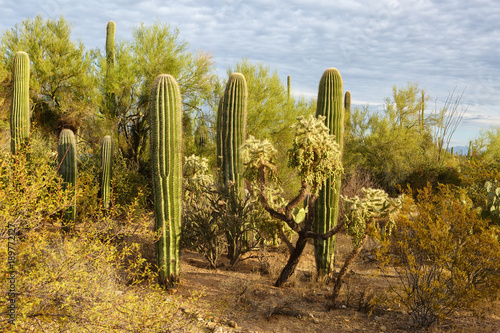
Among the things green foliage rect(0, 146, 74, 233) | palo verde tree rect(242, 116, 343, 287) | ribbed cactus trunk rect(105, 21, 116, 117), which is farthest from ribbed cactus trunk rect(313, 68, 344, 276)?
ribbed cactus trunk rect(105, 21, 116, 117)

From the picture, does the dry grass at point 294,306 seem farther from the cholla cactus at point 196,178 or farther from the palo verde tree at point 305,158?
the cholla cactus at point 196,178

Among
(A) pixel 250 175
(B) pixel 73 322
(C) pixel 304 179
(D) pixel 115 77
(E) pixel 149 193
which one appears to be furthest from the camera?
(D) pixel 115 77

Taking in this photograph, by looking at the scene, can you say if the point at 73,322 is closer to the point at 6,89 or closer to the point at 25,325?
the point at 25,325

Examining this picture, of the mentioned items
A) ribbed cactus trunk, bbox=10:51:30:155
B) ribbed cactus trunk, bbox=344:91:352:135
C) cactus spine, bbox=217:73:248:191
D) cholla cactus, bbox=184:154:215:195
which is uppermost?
ribbed cactus trunk, bbox=344:91:352:135

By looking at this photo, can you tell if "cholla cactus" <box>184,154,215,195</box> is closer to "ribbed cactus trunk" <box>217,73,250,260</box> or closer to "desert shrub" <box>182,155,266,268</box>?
"desert shrub" <box>182,155,266,268</box>

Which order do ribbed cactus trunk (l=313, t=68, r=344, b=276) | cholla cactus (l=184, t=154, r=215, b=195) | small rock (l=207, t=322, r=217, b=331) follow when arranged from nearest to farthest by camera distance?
1. small rock (l=207, t=322, r=217, b=331)
2. ribbed cactus trunk (l=313, t=68, r=344, b=276)
3. cholla cactus (l=184, t=154, r=215, b=195)

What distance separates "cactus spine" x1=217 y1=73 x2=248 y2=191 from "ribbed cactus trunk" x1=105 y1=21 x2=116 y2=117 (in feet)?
26.3

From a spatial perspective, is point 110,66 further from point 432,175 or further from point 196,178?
point 432,175

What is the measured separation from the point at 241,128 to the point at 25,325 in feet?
16.4

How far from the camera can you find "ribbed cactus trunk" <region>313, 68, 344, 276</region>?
7.01 m

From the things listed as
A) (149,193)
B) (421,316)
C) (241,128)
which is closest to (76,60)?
(149,193)

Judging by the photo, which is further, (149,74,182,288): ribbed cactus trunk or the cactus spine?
the cactus spine

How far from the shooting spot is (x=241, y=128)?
314 inches

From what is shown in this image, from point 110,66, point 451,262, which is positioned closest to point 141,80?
point 110,66
